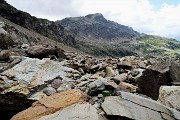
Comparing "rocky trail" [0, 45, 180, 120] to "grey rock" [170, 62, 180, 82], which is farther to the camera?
"grey rock" [170, 62, 180, 82]

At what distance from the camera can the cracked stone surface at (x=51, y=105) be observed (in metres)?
11.4

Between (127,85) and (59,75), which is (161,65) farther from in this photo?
(59,75)

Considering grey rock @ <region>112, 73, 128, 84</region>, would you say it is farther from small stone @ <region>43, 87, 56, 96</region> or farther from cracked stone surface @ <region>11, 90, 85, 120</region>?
small stone @ <region>43, 87, 56, 96</region>

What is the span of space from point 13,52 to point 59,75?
665 cm

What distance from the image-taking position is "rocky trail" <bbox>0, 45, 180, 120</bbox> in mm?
10148

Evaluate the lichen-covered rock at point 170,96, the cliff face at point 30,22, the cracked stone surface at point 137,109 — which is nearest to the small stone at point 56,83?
the cracked stone surface at point 137,109

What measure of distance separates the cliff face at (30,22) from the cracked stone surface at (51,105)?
15382 cm

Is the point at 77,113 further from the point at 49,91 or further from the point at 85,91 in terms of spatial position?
the point at 49,91

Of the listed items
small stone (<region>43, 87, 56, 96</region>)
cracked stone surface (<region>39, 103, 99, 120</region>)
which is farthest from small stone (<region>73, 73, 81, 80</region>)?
cracked stone surface (<region>39, 103, 99, 120</region>)

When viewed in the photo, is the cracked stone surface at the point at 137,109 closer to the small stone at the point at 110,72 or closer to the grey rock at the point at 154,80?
the grey rock at the point at 154,80

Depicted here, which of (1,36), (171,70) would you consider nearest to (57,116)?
(171,70)

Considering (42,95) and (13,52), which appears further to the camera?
(13,52)

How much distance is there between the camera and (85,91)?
42.1ft

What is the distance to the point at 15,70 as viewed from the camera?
51.8 feet
